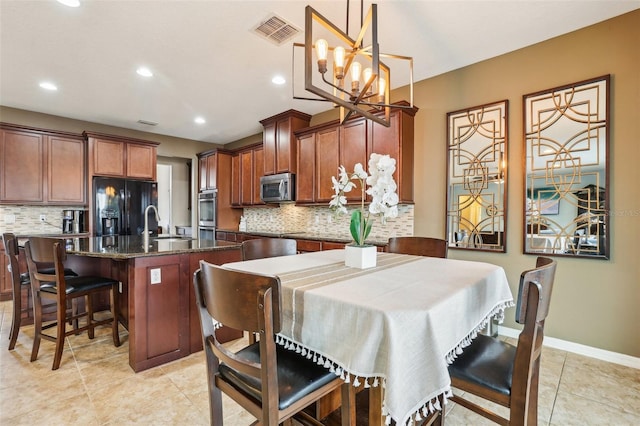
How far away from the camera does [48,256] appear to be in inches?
88.4

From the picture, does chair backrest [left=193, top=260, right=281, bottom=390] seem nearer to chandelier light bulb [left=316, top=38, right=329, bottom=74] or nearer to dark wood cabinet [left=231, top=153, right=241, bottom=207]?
chandelier light bulb [left=316, top=38, right=329, bottom=74]

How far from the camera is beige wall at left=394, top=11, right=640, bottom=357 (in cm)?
235

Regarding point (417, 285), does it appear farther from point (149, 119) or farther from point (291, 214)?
point (149, 119)

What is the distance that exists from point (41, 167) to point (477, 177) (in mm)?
5674

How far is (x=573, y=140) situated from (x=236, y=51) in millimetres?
3055

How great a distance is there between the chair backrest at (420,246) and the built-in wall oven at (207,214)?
4240 millimetres

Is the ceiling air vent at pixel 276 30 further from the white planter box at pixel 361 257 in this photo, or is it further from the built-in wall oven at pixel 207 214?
the built-in wall oven at pixel 207 214

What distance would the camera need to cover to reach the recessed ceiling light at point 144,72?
3246mm

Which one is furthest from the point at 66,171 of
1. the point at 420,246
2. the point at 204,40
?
the point at 420,246

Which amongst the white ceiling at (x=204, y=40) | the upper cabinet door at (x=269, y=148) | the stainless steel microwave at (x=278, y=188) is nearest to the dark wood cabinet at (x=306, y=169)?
the stainless steel microwave at (x=278, y=188)

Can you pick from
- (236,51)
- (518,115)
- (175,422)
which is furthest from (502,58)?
(175,422)

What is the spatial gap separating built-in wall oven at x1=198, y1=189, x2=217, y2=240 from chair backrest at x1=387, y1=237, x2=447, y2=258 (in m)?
4.24

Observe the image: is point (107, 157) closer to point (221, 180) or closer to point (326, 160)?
point (221, 180)

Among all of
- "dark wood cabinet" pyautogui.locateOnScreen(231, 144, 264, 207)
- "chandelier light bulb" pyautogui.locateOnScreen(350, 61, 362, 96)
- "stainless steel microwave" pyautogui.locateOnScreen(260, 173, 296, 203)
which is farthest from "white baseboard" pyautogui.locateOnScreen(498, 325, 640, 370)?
"dark wood cabinet" pyautogui.locateOnScreen(231, 144, 264, 207)
